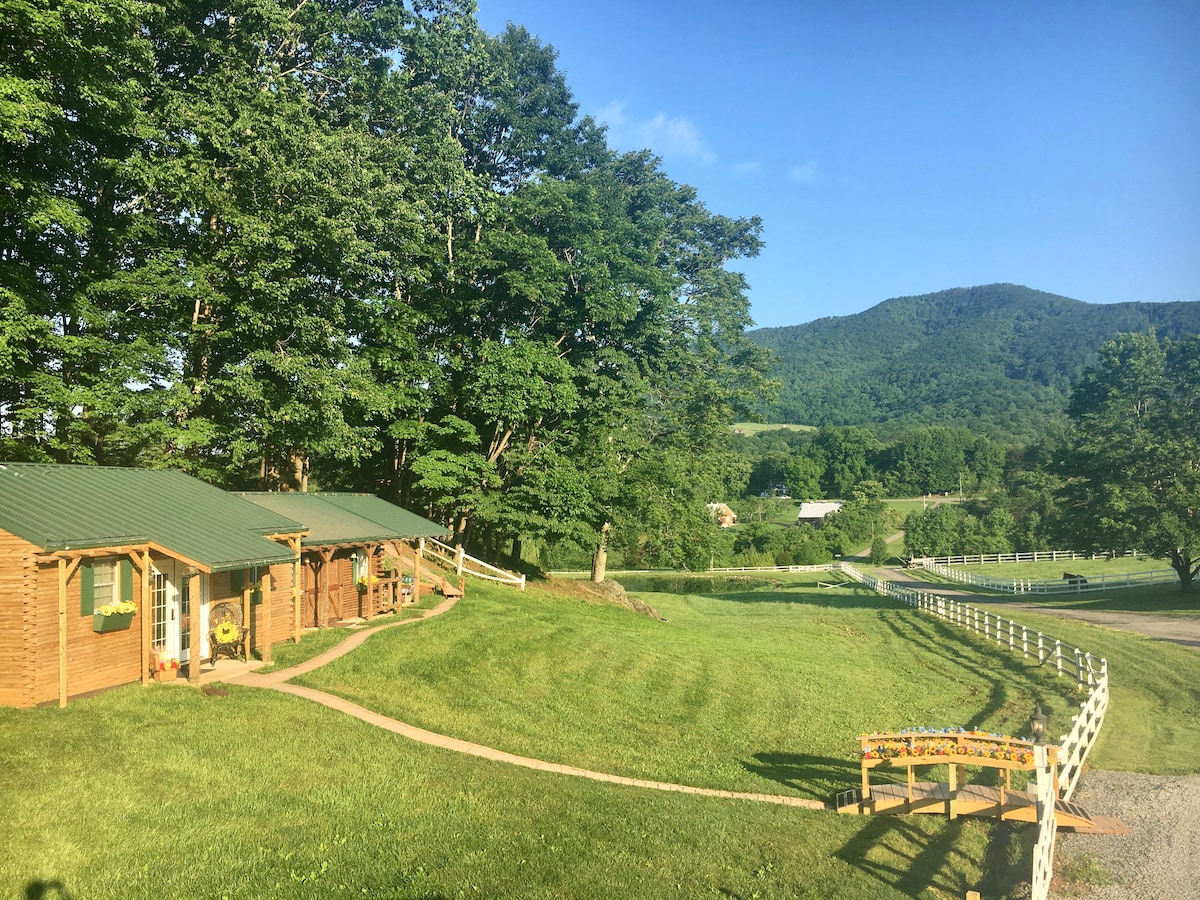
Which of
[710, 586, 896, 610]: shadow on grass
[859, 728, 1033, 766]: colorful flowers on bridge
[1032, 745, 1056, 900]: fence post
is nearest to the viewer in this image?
[1032, 745, 1056, 900]: fence post

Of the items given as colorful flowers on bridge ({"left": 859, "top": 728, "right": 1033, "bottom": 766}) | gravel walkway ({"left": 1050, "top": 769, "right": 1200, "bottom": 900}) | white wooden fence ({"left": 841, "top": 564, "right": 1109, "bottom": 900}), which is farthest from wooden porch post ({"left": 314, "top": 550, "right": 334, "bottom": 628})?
gravel walkway ({"left": 1050, "top": 769, "right": 1200, "bottom": 900})

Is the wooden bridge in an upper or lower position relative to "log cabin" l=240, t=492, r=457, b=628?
lower

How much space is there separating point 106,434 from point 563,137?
24864mm

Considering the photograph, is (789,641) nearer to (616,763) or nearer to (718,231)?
(616,763)

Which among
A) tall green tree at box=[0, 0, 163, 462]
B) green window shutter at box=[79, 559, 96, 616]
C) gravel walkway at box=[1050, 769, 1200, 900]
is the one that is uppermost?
tall green tree at box=[0, 0, 163, 462]

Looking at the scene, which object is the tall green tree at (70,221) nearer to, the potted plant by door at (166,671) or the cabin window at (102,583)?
the cabin window at (102,583)

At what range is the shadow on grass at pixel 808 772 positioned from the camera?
12.9 meters

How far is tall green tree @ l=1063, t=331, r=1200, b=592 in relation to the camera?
126 ft

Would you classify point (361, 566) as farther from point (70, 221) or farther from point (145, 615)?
point (70, 221)

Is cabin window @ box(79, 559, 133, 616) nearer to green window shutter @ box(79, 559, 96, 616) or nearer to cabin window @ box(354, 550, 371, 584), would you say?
green window shutter @ box(79, 559, 96, 616)

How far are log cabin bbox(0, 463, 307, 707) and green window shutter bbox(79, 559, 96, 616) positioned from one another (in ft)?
0.06

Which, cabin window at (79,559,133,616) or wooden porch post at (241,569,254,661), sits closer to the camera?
cabin window at (79,559,133,616)

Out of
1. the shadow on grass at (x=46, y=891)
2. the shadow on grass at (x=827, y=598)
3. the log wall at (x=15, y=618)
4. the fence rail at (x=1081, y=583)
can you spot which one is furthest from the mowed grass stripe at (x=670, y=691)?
the fence rail at (x=1081, y=583)

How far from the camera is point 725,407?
4303 cm
